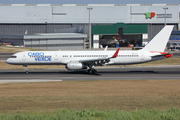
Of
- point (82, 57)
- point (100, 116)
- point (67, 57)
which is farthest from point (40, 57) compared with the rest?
point (100, 116)

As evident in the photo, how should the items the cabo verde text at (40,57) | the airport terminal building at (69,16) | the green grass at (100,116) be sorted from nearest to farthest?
the green grass at (100,116)
the cabo verde text at (40,57)
the airport terminal building at (69,16)

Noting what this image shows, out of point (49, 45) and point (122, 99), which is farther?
point (49, 45)

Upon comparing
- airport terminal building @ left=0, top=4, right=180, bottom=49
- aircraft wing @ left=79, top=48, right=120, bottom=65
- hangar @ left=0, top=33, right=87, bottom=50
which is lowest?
aircraft wing @ left=79, top=48, right=120, bottom=65

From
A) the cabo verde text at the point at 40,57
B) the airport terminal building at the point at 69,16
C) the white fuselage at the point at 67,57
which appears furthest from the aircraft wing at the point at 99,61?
the airport terminal building at the point at 69,16

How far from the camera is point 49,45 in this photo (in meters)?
99.1

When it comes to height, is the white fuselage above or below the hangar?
below

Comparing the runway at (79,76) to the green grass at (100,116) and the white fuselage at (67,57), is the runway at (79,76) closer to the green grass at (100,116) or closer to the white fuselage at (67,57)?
the white fuselage at (67,57)

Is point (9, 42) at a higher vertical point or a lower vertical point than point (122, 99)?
higher

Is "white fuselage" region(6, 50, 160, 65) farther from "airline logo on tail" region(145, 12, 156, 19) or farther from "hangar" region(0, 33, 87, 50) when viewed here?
"airline logo on tail" region(145, 12, 156, 19)

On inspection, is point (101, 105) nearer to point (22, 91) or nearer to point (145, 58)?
point (22, 91)

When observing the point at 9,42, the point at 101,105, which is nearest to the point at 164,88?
the point at 101,105

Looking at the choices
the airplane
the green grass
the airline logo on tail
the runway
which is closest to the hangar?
the airline logo on tail

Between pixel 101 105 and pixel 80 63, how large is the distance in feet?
63.0

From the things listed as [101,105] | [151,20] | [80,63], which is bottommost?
[101,105]
